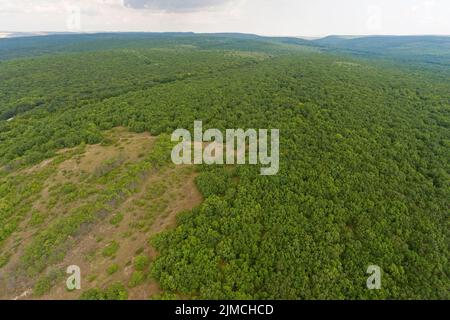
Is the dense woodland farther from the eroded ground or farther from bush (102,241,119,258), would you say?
bush (102,241,119,258)

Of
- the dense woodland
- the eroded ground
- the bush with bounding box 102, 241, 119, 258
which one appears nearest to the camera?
the eroded ground

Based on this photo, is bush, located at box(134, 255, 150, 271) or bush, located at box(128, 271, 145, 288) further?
bush, located at box(134, 255, 150, 271)

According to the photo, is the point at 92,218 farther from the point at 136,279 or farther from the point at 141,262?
the point at 136,279

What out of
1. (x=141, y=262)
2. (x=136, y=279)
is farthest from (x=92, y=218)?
(x=136, y=279)

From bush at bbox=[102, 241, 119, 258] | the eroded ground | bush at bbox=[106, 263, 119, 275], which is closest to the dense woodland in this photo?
the eroded ground

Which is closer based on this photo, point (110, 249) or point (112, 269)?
point (112, 269)

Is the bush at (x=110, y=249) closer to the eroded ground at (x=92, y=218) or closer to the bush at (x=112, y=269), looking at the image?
the eroded ground at (x=92, y=218)

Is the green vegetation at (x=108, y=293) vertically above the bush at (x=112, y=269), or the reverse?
the bush at (x=112, y=269)

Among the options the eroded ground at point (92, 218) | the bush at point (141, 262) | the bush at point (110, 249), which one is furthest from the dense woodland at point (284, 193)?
the bush at point (110, 249)
